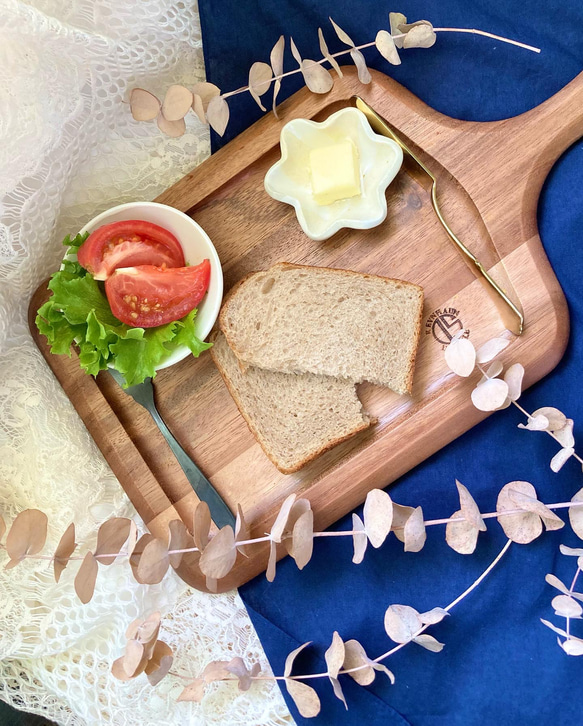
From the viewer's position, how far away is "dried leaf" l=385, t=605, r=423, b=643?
1.45 meters

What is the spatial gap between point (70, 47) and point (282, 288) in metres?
0.75

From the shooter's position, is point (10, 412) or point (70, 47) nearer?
point (70, 47)

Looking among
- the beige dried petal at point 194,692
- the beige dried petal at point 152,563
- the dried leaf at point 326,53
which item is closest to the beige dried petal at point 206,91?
the dried leaf at point 326,53

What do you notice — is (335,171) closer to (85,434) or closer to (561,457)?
(561,457)

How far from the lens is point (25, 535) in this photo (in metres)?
1.44

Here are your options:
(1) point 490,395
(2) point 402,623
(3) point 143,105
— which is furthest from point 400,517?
(3) point 143,105

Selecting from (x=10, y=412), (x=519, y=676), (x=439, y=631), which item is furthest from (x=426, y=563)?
(x=10, y=412)

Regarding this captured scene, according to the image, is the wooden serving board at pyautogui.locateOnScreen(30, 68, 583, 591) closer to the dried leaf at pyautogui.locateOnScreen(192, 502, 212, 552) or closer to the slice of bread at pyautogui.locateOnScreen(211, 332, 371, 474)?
the slice of bread at pyautogui.locateOnScreen(211, 332, 371, 474)

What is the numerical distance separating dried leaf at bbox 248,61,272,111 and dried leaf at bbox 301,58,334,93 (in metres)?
0.09

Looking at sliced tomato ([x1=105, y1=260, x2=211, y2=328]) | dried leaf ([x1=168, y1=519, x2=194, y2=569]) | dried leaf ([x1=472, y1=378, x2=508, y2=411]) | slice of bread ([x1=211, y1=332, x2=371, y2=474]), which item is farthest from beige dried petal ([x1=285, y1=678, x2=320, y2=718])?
sliced tomato ([x1=105, y1=260, x2=211, y2=328])

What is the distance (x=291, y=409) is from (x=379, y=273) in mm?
423

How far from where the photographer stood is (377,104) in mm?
1645

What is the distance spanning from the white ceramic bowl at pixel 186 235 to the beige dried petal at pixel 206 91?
0.27 m

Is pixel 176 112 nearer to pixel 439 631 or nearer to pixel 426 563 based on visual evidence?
pixel 426 563
